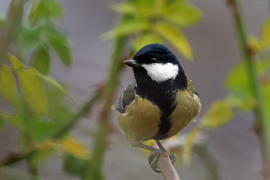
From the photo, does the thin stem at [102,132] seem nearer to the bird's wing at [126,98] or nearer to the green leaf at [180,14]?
the bird's wing at [126,98]

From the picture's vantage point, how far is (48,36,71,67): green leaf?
21.1 inches

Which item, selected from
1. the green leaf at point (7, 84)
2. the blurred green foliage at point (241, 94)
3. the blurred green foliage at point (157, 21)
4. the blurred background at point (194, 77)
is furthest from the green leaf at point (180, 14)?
the blurred background at point (194, 77)

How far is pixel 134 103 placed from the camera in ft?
1.75

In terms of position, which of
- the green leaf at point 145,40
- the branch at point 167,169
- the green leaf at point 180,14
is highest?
the green leaf at point 180,14

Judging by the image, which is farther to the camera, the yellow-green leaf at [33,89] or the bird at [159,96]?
the bird at [159,96]

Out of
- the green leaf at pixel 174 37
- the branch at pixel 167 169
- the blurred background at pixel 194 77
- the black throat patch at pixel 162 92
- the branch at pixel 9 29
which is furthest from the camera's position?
the blurred background at pixel 194 77

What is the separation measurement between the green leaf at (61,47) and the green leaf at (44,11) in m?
0.04

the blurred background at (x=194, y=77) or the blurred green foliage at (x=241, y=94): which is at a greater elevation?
the blurred green foliage at (x=241, y=94)

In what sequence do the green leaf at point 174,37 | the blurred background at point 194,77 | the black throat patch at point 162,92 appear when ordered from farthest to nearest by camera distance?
the blurred background at point 194,77, the green leaf at point 174,37, the black throat patch at point 162,92

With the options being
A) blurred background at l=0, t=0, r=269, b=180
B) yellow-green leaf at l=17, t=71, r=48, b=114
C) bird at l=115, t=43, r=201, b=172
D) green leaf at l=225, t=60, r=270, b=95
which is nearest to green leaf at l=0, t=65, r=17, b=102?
yellow-green leaf at l=17, t=71, r=48, b=114

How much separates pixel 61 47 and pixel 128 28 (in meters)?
0.11

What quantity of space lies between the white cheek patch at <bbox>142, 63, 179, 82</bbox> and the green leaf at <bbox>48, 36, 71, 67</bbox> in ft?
0.45

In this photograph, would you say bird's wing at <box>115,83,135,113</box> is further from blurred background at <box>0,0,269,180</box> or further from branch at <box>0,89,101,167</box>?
blurred background at <box>0,0,269,180</box>

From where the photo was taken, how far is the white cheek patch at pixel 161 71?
460 millimetres
